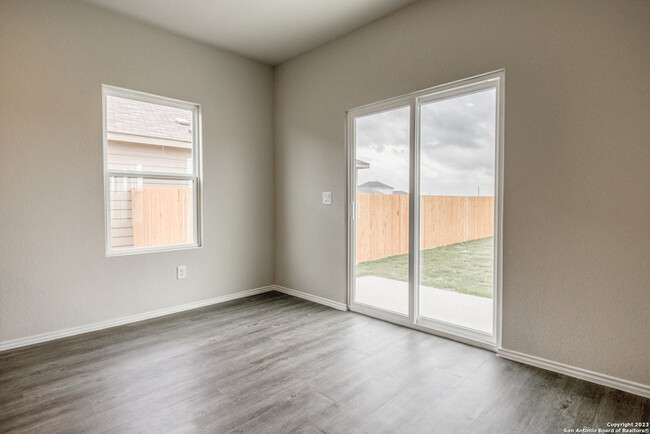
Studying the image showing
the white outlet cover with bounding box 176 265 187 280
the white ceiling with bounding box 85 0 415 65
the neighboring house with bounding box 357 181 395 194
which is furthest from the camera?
the white outlet cover with bounding box 176 265 187 280

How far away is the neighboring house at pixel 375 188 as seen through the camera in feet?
10.8

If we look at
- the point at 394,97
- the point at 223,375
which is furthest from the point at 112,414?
the point at 394,97

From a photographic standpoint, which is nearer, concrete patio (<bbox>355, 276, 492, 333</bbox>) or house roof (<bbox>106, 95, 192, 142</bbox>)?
concrete patio (<bbox>355, 276, 492, 333</bbox>)

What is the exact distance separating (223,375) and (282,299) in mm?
1766

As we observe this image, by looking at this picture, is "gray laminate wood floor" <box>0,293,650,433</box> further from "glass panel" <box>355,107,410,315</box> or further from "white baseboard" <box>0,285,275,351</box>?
"glass panel" <box>355,107,410,315</box>

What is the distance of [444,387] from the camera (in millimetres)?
2107

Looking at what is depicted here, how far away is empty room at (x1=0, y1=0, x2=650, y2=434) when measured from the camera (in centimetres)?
202

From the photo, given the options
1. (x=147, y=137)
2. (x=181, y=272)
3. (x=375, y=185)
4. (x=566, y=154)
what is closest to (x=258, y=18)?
(x=147, y=137)

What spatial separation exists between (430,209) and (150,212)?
106 inches

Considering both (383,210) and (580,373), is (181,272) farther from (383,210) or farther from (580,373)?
(580,373)

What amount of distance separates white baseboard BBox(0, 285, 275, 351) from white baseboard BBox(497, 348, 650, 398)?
2793 mm

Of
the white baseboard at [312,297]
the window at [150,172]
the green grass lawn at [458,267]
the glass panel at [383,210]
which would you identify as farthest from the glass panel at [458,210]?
the window at [150,172]

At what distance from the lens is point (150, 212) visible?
3.47m

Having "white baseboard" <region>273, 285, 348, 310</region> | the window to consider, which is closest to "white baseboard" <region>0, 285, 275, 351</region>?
"white baseboard" <region>273, 285, 348, 310</region>
